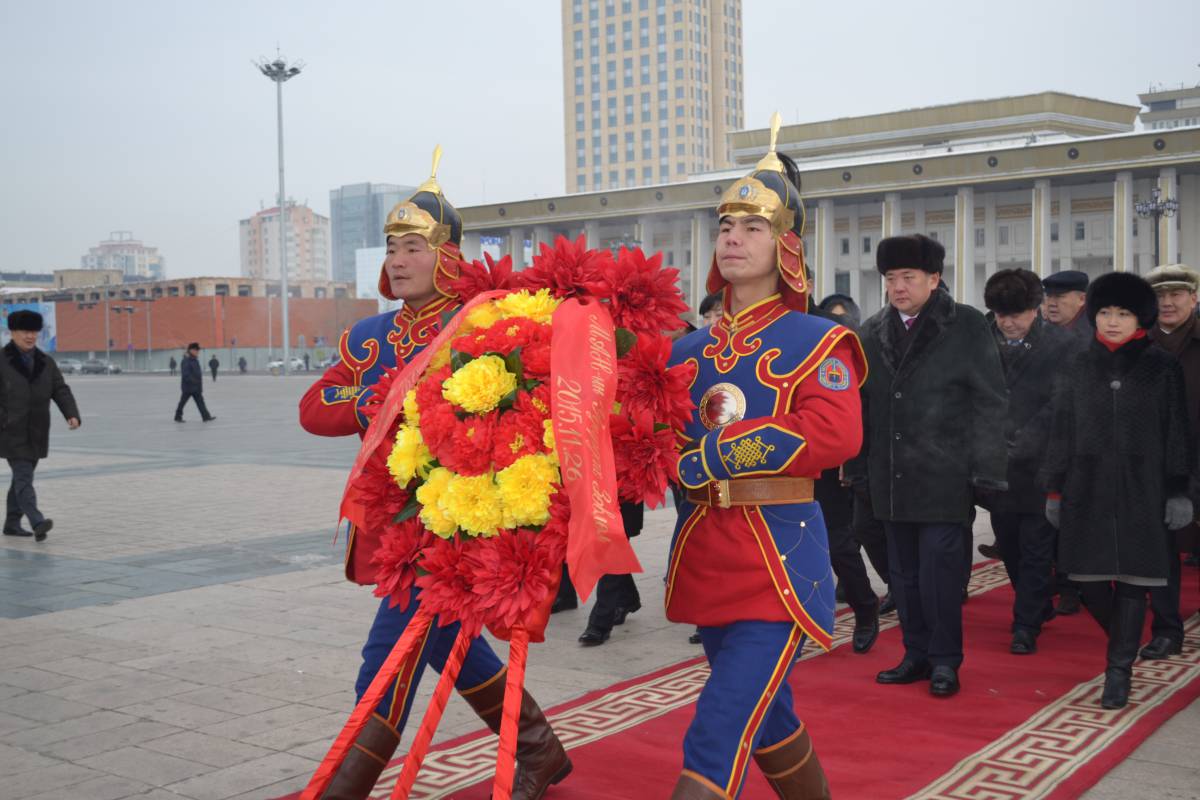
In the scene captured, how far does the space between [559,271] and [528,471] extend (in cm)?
60

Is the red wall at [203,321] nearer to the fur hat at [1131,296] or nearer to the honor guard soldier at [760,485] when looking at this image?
the fur hat at [1131,296]

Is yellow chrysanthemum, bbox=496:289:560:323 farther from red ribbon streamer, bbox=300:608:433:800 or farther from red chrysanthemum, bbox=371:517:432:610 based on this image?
red ribbon streamer, bbox=300:608:433:800

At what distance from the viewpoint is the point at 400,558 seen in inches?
123

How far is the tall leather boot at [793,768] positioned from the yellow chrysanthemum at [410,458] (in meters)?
1.22

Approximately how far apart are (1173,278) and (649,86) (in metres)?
123

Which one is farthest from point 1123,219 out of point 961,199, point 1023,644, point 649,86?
point 649,86

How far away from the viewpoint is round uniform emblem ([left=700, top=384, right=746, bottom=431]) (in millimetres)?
3395

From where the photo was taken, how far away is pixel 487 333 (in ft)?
10.1

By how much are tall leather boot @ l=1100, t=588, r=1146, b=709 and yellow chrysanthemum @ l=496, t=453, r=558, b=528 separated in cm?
329

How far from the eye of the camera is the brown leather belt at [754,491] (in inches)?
130

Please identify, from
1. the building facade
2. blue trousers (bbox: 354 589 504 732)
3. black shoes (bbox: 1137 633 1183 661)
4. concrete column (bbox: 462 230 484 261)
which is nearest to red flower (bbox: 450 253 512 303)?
blue trousers (bbox: 354 589 504 732)

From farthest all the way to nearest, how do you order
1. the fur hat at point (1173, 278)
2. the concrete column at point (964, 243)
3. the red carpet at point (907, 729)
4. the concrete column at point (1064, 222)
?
the concrete column at point (964, 243) → the concrete column at point (1064, 222) → the fur hat at point (1173, 278) → the red carpet at point (907, 729)

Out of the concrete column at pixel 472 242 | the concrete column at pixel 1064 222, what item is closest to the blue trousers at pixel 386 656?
the concrete column at pixel 1064 222

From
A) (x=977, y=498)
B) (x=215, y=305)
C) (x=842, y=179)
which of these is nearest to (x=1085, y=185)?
(x=842, y=179)
